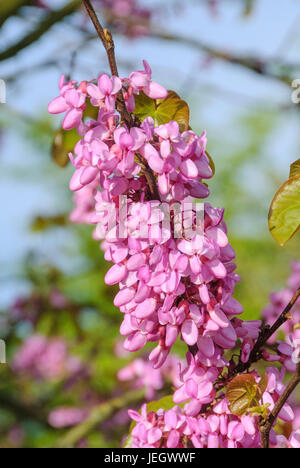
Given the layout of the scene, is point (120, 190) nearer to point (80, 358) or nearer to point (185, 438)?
point (185, 438)

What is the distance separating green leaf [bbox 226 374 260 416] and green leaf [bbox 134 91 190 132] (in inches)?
11.6

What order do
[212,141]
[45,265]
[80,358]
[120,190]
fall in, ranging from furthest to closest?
[212,141]
[80,358]
[45,265]
[120,190]

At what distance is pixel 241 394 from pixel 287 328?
0.43 m

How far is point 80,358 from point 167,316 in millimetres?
2351

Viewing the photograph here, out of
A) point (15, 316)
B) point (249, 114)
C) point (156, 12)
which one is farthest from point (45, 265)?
point (249, 114)

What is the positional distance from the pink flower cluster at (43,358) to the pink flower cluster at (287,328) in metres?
1.97

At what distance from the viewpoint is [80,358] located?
2.84 m

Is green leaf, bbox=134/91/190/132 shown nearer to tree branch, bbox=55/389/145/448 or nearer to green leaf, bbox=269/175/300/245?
green leaf, bbox=269/175/300/245

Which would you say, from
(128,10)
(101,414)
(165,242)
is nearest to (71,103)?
(165,242)

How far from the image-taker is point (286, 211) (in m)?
0.61

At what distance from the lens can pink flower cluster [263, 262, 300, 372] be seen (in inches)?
26.9

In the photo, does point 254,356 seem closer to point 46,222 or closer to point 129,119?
point 129,119

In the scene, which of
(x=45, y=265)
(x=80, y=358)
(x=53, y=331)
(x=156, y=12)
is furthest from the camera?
(x=156, y=12)

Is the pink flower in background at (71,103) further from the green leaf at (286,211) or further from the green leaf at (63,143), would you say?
the green leaf at (63,143)
